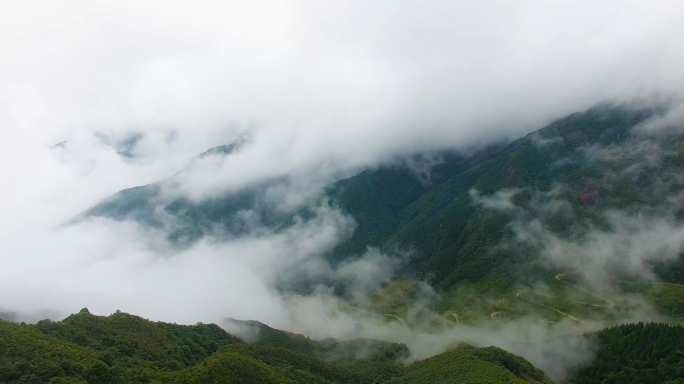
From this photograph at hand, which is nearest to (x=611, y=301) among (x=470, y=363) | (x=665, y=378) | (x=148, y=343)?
(x=665, y=378)

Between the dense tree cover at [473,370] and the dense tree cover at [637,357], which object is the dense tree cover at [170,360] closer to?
the dense tree cover at [473,370]

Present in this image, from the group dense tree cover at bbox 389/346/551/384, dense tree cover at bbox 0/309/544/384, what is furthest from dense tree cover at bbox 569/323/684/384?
dense tree cover at bbox 0/309/544/384

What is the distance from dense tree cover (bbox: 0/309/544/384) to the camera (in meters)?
99.5

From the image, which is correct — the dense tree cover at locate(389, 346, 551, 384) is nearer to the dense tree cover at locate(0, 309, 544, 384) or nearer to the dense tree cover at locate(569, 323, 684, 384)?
the dense tree cover at locate(0, 309, 544, 384)

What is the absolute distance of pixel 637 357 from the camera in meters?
141

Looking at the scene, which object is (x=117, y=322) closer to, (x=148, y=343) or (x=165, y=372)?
(x=148, y=343)

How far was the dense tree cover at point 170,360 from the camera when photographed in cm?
9950

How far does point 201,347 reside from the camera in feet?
498

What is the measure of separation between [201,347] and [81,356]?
1942 inches

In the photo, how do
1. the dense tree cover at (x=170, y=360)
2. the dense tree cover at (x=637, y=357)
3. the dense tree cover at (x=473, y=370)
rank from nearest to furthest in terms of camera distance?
1. the dense tree cover at (x=170, y=360)
2. the dense tree cover at (x=637, y=357)
3. the dense tree cover at (x=473, y=370)

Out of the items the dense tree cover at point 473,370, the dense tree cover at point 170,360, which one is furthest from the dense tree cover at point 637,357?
the dense tree cover at point 170,360

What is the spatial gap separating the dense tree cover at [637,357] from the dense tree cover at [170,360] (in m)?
19.8

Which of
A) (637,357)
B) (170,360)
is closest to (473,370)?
(637,357)

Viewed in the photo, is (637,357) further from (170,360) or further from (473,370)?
(170,360)
